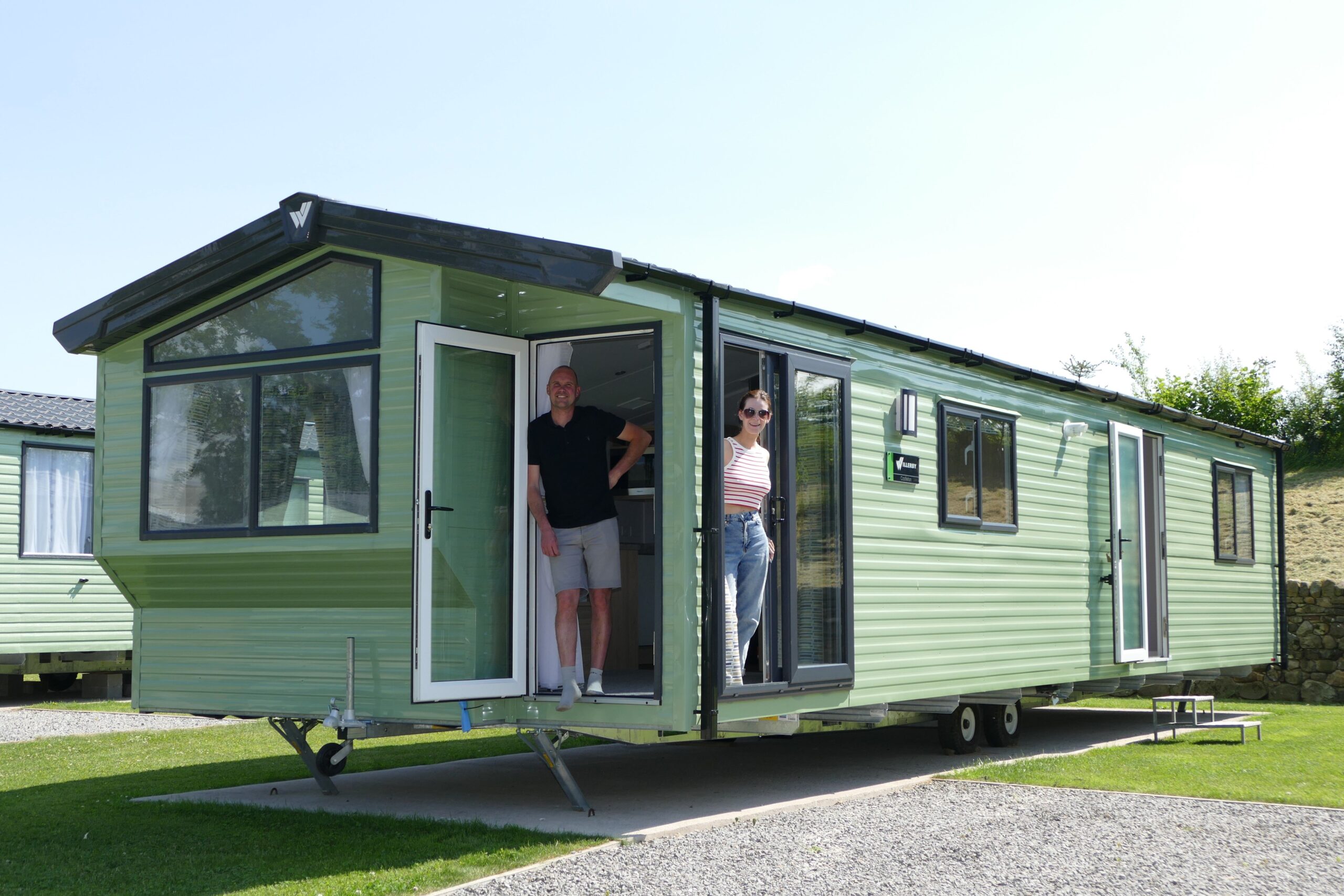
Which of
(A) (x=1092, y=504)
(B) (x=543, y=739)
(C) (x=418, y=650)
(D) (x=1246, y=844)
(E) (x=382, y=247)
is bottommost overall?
(D) (x=1246, y=844)

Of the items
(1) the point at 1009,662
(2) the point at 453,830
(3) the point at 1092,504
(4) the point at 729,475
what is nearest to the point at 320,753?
(2) the point at 453,830

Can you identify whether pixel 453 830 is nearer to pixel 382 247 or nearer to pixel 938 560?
pixel 382 247

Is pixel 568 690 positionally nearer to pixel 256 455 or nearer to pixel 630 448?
pixel 630 448

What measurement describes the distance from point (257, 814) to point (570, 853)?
2044mm

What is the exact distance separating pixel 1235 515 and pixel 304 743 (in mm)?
9700

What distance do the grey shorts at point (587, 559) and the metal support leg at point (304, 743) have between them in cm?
164

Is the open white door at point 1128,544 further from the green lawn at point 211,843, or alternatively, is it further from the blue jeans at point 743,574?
the green lawn at point 211,843

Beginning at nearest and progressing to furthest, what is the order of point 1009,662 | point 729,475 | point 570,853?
point 570,853, point 729,475, point 1009,662

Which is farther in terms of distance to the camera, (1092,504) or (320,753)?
(1092,504)

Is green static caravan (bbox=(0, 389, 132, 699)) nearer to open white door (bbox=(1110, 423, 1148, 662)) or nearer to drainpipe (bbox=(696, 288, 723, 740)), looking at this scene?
drainpipe (bbox=(696, 288, 723, 740))

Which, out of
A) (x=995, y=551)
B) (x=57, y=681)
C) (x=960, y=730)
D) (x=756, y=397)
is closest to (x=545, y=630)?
(x=756, y=397)

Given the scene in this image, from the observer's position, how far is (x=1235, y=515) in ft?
44.2

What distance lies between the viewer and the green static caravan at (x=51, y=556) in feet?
46.1

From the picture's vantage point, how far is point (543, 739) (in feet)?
22.2
